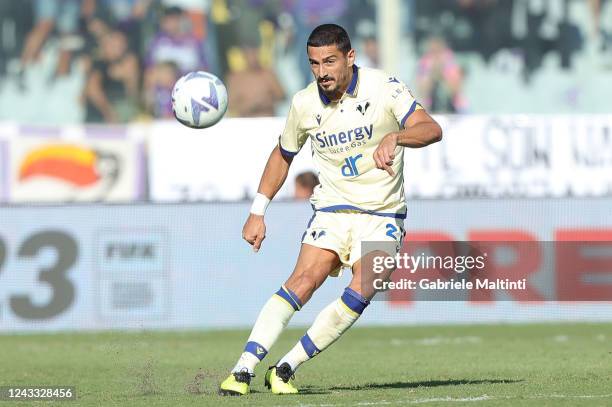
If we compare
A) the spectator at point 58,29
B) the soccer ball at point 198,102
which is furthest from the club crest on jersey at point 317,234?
the spectator at point 58,29

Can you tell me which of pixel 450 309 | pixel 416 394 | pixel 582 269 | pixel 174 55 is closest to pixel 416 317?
pixel 450 309

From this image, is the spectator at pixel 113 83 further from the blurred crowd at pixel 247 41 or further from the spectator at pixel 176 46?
the spectator at pixel 176 46

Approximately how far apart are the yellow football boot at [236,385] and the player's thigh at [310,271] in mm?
598

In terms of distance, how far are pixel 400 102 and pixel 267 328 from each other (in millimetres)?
1549

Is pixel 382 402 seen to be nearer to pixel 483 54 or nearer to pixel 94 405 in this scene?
pixel 94 405

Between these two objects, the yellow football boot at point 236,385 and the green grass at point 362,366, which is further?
the yellow football boot at point 236,385

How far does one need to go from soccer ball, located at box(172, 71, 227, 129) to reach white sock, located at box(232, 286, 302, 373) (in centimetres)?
160

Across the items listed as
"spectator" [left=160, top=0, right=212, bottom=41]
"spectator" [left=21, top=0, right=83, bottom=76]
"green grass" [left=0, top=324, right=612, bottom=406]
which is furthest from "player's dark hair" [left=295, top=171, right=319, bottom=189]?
"spectator" [left=21, top=0, right=83, bottom=76]

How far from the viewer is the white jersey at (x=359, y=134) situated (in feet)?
26.1

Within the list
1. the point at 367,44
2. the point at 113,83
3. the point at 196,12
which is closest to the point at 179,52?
the point at 196,12

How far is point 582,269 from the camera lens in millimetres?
14133

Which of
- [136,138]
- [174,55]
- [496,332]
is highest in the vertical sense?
[174,55]

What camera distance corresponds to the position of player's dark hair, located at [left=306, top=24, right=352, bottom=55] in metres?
7.75

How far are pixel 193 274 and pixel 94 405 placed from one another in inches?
285
